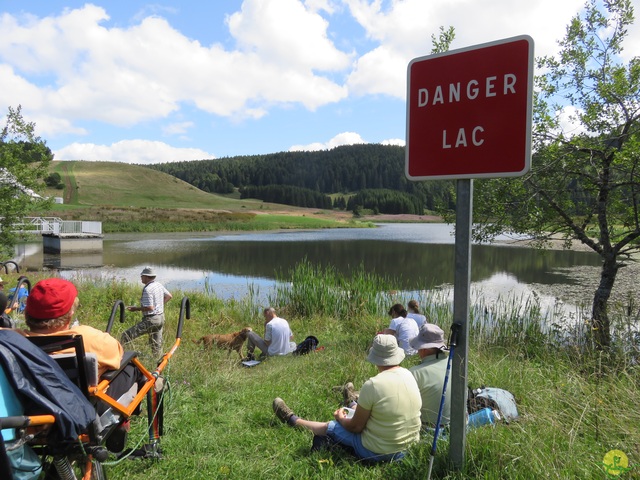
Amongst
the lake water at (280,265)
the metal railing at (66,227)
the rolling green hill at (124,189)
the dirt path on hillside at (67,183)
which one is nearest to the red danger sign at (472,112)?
the lake water at (280,265)

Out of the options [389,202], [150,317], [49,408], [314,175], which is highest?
[314,175]

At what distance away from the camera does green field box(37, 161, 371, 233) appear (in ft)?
188

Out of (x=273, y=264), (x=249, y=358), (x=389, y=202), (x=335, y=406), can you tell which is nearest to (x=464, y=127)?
(x=335, y=406)

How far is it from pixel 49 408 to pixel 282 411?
2110 mm

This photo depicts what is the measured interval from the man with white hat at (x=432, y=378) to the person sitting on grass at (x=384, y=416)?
42cm

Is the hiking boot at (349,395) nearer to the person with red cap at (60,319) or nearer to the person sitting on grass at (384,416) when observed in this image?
the person sitting on grass at (384,416)

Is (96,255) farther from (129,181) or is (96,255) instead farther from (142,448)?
(129,181)

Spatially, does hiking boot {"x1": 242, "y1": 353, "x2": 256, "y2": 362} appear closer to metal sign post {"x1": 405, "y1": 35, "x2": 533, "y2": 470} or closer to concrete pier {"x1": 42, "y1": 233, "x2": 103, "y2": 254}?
metal sign post {"x1": 405, "y1": 35, "x2": 533, "y2": 470}

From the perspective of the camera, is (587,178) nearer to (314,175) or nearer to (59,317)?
(59,317)

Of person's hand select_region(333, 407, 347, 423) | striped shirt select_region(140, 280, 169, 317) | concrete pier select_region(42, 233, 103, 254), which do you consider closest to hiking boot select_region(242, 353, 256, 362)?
striped shirt select_region(140, 280, 169, 317)

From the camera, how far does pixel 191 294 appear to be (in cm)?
1240

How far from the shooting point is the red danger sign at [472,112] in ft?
6.48

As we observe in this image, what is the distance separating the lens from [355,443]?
2.99 meters

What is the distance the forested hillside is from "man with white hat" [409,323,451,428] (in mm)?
116892
